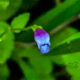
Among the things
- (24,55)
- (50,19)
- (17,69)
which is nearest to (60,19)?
(50,19)

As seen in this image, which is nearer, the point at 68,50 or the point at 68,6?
the point at 68,50

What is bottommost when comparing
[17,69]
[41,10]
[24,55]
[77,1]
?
[17,69]

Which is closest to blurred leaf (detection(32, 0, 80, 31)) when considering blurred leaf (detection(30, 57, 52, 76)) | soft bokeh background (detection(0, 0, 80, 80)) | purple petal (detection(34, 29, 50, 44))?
soft bokeh background (detection(0, 0, 80, 80))

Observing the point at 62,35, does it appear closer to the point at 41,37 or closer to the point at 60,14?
the point at 60,14

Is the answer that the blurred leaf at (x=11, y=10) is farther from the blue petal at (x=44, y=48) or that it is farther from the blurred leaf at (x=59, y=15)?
the blue petal at (x=44, y=48)

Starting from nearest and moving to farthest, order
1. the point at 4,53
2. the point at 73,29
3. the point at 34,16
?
the point at 4,53 < the point at 73,29 < the point at 34,16

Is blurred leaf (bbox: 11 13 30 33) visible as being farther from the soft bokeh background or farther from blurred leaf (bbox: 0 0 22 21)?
blurred leaf (bbox: 0 0 22 21)

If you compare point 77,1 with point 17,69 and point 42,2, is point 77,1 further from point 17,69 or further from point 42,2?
point 17,69
